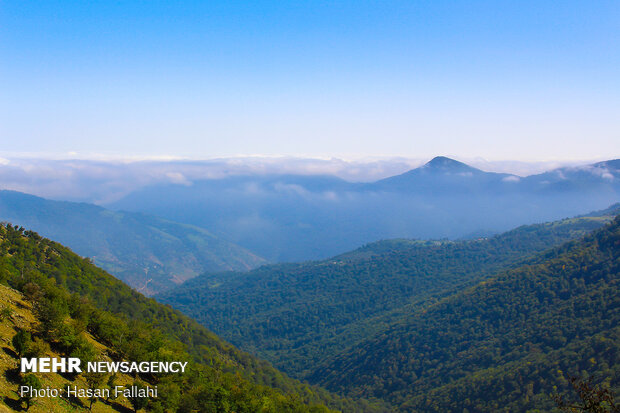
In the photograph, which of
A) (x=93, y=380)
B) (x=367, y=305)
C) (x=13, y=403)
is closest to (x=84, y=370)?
(x=93, y=380)

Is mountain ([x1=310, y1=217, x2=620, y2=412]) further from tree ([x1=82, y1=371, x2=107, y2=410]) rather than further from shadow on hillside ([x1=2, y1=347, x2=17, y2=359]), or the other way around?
shadow on hillside ([x1=2, y1=347, x2=17, y2=359])

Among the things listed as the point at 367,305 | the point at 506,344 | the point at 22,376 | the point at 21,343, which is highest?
the point at 21,343

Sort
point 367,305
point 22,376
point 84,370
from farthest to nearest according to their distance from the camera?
point 367,305 < point 84,370 < point 22,376

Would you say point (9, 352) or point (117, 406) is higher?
point (9, 352)

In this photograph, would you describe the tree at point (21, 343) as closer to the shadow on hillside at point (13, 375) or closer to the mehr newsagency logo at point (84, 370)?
the mehr newsagency logo at point (84, 370)

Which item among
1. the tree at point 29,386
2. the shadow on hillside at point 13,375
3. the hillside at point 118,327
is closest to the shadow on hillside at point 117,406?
the hillside at point 118,327

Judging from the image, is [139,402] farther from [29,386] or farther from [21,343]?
[21,343]

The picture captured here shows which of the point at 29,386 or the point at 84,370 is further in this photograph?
the point at 84,370

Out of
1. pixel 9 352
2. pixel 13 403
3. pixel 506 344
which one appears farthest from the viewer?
A: pixel 506 344
